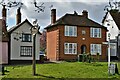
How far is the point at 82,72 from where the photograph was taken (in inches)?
891

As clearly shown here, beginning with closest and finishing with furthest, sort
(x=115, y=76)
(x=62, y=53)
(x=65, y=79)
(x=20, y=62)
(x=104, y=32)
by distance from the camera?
(x=65, y=79)
(x=115, y=76)
(x=20, y=62)
(x=62, y=53)
(x=104, y=32)

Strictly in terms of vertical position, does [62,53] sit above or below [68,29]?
below

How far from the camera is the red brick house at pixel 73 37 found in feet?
148

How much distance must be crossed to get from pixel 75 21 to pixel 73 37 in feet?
8.40

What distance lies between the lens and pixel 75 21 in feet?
154

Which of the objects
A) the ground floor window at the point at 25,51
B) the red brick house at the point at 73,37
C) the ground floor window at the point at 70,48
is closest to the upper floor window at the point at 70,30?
the red brick house at the point at 73,37

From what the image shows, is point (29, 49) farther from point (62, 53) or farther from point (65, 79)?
point (65, 79)

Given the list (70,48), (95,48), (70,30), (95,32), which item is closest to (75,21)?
(70,30)

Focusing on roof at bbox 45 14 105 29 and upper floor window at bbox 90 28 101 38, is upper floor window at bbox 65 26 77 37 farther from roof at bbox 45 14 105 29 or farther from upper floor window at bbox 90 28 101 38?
upper floor window at bbox 90 28 101 38

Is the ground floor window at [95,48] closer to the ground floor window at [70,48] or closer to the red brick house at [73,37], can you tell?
the red brick house at [73,37]

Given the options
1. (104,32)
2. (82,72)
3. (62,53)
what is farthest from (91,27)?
(82,72)

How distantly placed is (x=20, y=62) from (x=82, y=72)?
2070 cm

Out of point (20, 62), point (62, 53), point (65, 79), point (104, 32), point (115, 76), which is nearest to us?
point (65, 79)

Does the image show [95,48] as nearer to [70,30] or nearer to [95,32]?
[95,32]
